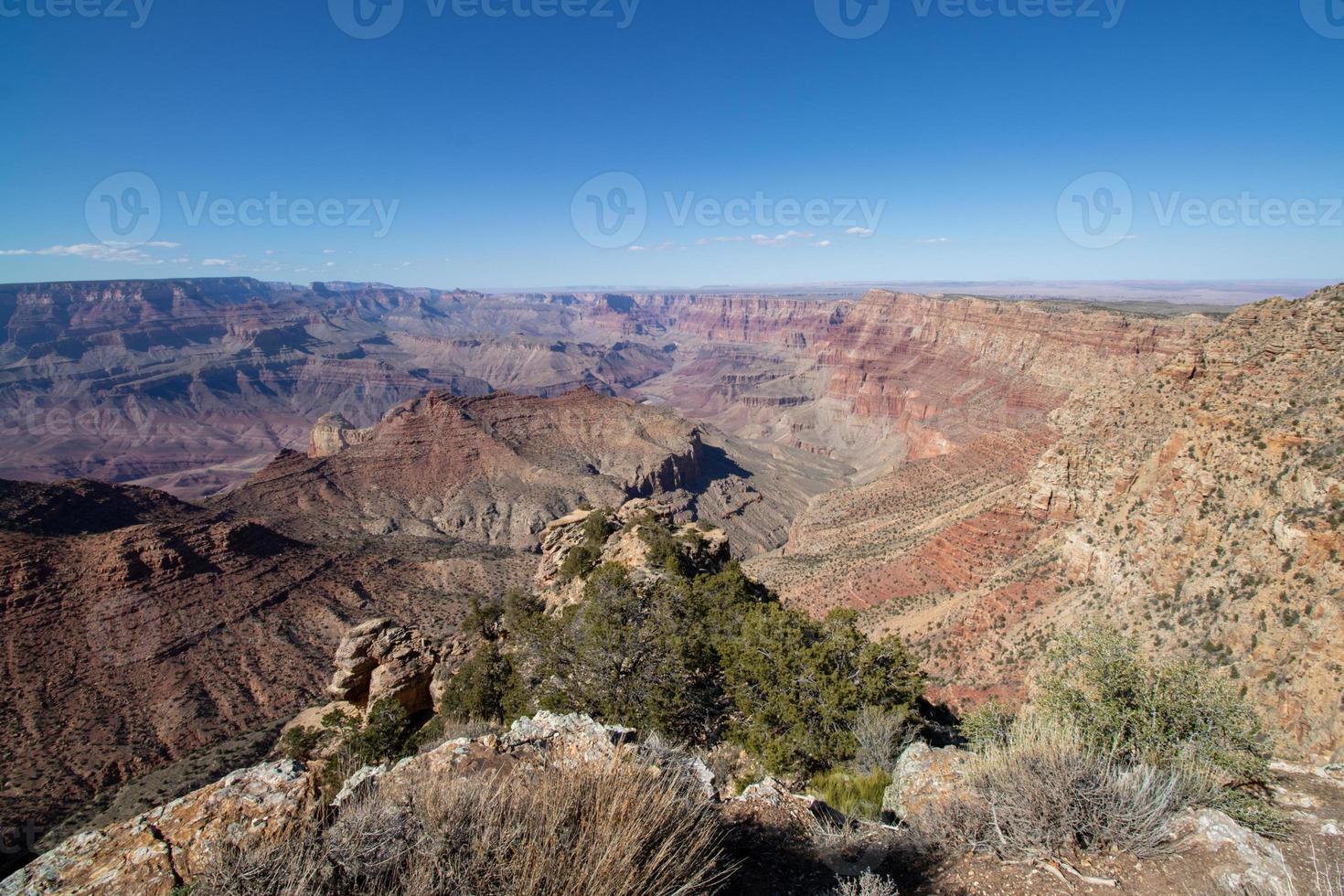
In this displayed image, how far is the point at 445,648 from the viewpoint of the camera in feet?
84.1

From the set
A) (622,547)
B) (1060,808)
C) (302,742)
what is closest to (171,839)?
(1060,808)

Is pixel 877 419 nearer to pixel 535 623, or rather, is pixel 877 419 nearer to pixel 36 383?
pixel 535 623

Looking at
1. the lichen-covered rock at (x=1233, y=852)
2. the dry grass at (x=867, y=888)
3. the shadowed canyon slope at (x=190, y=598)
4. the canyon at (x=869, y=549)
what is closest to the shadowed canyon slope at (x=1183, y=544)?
the canyon at (x=869, y=549)

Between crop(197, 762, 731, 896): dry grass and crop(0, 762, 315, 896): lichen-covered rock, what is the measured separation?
101 cm

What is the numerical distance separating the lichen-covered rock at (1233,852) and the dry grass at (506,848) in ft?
17.7

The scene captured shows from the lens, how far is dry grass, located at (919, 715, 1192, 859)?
259 inches

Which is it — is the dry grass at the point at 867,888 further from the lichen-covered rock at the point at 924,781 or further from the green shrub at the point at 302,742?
the green shrub at the point at 302,742

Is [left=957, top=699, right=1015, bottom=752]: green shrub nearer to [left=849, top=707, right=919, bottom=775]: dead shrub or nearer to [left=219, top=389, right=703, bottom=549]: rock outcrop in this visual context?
[left=849, top=707, right=919, bottom=775]: dead shrub

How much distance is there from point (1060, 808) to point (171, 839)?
9.88 metres

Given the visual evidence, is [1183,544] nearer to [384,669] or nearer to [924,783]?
[924,783]

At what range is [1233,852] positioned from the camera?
6402 millimetres

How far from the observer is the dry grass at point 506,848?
414cm

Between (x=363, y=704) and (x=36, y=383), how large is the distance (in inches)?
10722
